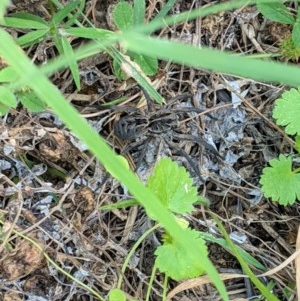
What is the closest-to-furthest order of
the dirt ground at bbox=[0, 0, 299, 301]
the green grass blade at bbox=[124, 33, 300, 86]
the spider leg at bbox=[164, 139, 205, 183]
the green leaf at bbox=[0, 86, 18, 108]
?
the green grass blade at bbox=[124, 33, 300, 86] < the green leaf at bbox=[0, 86, 18, 108] < the dirt ground at bbox=[0, 0, 299, 301] < the spider leg at bbox=[164, 139, 205, 183]

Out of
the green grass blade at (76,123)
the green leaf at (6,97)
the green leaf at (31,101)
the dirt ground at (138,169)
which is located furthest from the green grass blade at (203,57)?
the dirt ground at (138,169)

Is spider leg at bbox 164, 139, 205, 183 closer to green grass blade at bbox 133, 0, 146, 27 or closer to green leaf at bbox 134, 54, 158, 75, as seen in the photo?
green leaf at bbox 134, 54, 158, 75

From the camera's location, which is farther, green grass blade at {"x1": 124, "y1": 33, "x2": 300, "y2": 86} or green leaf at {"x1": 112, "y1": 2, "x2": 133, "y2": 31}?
green leaf at {"x1": 112, "y1": 2, "x2": 133, "y2": 31}

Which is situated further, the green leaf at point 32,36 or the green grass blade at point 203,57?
the green leaf at point 32,36

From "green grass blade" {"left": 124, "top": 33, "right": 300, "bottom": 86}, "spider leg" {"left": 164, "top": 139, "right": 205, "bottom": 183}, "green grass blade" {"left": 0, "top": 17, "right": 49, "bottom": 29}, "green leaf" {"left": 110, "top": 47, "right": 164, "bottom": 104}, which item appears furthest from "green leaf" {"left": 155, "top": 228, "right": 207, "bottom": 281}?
"green grass blade" {"left": 124, "top": 33, "right": 300, "bottom": 86}

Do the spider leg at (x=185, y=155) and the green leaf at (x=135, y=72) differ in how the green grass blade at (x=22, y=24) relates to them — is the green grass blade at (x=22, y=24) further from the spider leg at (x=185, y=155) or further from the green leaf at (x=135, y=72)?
the spider leg at (x=185, y=155)

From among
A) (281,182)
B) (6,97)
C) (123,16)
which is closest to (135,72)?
(123,16)
